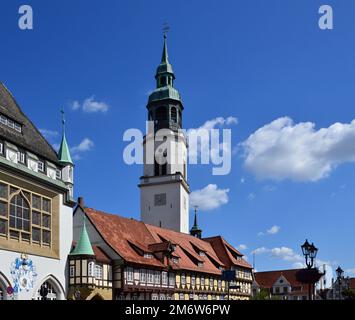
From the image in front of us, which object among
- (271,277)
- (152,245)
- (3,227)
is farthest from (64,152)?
(271,277)

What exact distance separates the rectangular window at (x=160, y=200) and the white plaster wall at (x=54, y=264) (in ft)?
133

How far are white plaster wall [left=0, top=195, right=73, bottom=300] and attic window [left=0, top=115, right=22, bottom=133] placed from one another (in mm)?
5809

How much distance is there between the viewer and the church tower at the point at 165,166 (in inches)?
3135

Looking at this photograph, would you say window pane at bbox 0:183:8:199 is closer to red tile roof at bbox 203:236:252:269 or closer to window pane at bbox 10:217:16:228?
window pane at bbox 10:217:16:228

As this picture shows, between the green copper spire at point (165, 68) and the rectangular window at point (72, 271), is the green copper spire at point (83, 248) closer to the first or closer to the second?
the rectangular window at point (72, 271)

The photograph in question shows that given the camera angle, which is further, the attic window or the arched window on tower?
the arched window on tower

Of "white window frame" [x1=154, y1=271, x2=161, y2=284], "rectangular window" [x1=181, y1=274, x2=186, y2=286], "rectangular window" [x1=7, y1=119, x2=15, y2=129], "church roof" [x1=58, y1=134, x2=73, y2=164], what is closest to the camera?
"rectangular window" [x1=7, y1=119, x2=15, y2=129]

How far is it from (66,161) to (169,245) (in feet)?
40.7

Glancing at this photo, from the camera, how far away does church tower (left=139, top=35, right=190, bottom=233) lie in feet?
261

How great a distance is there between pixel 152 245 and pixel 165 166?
28733 mm

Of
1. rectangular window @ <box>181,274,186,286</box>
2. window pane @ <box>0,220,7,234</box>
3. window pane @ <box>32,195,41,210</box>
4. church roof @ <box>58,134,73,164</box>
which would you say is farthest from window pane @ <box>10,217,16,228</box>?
rectangular window @ <box>181,274,186,286</box>

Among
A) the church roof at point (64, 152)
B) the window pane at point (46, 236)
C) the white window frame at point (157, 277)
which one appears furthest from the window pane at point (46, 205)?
the white window frame at point (157, 277)

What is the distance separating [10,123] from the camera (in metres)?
35.3
